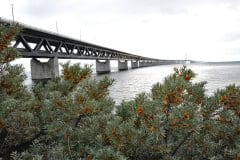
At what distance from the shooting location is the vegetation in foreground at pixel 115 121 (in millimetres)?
5395

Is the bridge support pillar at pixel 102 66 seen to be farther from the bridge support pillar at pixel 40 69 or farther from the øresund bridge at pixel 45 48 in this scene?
the bridge support pillar at pixel 40 69

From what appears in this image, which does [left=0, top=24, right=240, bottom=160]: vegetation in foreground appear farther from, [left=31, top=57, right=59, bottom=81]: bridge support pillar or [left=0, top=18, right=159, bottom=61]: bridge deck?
[left=31, top=57, right=59, bottom=81]: bridge support pillar

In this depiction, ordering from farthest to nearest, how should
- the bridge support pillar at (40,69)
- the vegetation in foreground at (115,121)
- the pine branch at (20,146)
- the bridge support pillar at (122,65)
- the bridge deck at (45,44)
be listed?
1. the bridge support pillar at (122,65)
2. the bridge support pillar at (40,69)
3. the bridge deck at (45,44)
4. the pine branch at (20,146)
5. the vegetation in foreground at (115,121)

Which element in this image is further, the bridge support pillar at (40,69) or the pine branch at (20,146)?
the bridge support pillar at (40,69)

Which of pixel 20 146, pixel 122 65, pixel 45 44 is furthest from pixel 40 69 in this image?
pixel 122 65

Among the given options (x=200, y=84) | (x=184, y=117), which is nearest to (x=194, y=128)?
(x=184, y=117)

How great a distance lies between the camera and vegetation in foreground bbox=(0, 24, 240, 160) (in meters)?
5.39

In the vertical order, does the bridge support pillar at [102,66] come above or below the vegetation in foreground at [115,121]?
below

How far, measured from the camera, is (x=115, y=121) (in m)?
5.52

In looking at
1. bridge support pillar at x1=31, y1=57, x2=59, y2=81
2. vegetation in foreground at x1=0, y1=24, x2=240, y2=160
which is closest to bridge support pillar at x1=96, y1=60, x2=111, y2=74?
bridge support pillar at x1=31, y1=57, x2=59, y2=81

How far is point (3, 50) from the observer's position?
766cm

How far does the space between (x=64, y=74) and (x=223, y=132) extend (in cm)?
468

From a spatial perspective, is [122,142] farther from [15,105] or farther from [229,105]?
[15,105]

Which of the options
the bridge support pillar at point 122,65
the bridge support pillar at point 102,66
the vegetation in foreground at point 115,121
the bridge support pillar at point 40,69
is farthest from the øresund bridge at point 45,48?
Answer: the bridge support pillar at point 122,65
